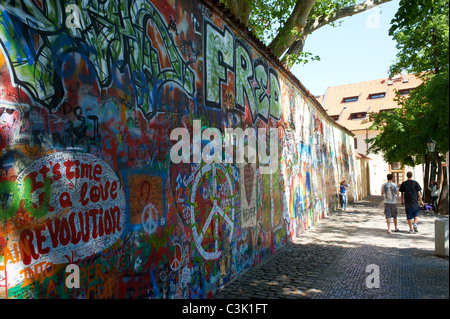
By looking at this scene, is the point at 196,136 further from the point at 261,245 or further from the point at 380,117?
the point at 380,117

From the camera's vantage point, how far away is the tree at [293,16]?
12464 millimetres

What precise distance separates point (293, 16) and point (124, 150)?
11.1 metres

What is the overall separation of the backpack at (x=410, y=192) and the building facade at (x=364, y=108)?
25863mm

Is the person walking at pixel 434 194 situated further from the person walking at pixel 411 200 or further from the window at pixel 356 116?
the window at pixel 356 116

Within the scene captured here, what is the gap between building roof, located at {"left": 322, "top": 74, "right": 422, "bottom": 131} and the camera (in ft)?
147

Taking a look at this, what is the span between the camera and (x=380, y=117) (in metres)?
22.5

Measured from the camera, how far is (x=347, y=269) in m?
6.86

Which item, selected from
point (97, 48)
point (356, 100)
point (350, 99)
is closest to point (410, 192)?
point (97, 48)

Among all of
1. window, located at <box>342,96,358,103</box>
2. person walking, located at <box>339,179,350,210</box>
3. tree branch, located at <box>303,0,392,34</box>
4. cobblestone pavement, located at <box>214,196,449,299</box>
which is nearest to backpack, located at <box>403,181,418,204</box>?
cobblestone pavement, located at <box>214,196,449,299</box>

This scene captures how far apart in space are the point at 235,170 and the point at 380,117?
18.6m

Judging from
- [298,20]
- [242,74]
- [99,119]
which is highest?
[298,20]

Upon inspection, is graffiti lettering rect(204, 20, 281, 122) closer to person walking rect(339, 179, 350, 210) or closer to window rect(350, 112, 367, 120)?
person walking rect(339, 179, 350, 210)
